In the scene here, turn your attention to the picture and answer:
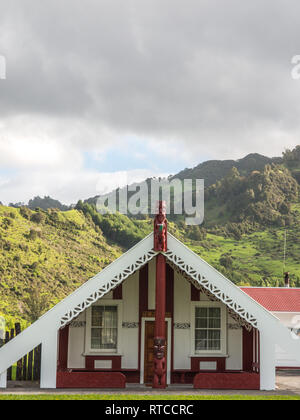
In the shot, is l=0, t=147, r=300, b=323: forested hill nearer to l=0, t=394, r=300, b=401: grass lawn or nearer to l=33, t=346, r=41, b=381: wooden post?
l=33, t=346, r=41, b=381: wooden post

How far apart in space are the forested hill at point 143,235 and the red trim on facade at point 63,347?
45.6 m

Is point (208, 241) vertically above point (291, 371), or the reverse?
point (208, 241)

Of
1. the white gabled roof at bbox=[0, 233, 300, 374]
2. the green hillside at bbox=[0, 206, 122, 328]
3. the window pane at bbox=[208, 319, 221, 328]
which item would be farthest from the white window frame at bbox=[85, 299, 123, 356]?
the green hillside at bbox=[0, 206, 122, 328]

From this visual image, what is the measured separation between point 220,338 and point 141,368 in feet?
8.74

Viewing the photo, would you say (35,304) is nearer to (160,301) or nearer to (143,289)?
(143,289)

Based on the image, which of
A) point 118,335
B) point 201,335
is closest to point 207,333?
point 201,335

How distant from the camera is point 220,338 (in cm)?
1905

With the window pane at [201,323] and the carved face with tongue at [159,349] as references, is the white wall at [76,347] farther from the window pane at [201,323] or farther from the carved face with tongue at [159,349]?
the window pane at [201,323]

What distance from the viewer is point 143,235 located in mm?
91438

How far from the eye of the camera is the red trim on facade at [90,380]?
16703 millimetres

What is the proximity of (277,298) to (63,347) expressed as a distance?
14.6 m
